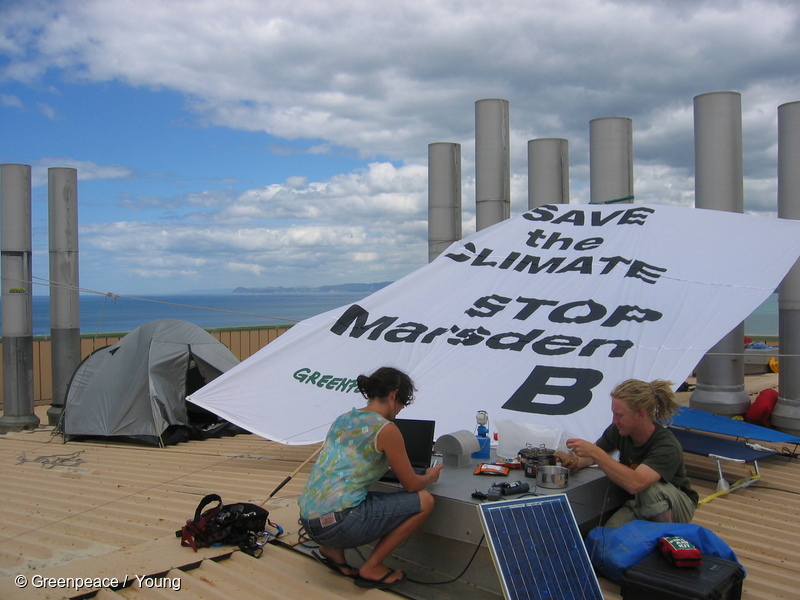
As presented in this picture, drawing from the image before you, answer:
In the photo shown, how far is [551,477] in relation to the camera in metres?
3.42

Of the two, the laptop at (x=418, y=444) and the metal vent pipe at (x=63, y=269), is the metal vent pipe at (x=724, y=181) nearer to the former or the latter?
the laptop at (x=418, y=444)

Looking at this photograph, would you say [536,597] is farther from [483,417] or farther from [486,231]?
[486,231]

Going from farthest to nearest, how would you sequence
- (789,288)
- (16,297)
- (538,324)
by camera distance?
1. (16,297)
2. (789,288)
3. (538,324)

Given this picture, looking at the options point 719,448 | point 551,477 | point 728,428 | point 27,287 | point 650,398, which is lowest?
point 719,448

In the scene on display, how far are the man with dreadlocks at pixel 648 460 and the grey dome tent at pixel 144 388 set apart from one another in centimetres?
615

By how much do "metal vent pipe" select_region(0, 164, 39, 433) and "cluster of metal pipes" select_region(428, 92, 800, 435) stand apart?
6.62 m

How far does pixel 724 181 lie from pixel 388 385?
6.42 metres

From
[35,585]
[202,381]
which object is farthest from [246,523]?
[202,381]

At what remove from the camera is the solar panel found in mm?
2918

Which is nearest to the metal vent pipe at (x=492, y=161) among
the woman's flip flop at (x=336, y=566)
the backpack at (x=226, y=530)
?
the backpack at (x=226, y=530)

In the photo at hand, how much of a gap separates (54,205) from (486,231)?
6635 mm

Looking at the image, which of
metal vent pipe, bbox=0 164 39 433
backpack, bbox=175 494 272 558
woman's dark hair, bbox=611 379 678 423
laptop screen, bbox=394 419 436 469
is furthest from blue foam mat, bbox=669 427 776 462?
metal vent pipe, bbox=0 164 39 433

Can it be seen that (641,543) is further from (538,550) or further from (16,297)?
(16,297)

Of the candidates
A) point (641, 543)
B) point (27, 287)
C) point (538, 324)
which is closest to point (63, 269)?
point (27, 287)
